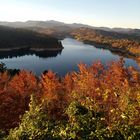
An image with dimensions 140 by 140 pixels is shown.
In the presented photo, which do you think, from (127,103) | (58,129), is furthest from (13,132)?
(127,103)

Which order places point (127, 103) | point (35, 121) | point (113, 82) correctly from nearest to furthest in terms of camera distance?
point (35, 121) < point (127, 103) < point (113, 82)

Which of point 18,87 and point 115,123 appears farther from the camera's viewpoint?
point 18,87

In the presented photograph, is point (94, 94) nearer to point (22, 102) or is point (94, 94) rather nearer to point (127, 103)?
point (22, 102)

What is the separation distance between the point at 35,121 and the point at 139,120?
8.45 m

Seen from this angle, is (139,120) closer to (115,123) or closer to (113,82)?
(115,123)

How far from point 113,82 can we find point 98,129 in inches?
2538

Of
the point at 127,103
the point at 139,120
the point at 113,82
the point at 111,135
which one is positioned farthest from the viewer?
the point at 113,82

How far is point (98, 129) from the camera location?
19.5 m

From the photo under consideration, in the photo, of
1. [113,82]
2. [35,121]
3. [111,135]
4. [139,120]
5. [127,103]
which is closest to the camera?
[111,135]

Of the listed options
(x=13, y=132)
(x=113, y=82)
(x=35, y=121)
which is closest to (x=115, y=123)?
(x=35, y=121)

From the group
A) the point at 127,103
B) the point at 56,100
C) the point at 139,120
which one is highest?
the point at 127,103

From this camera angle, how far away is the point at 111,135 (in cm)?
1911

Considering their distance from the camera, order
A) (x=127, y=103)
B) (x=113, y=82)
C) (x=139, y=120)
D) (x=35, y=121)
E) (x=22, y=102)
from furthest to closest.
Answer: (x=113, y=82) → (x=22, y=102) → (x=139, y=120) → (x=127, y=103) → (x=35, y=121)

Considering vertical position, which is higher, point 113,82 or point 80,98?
point 80,98
